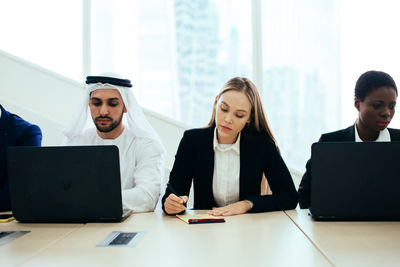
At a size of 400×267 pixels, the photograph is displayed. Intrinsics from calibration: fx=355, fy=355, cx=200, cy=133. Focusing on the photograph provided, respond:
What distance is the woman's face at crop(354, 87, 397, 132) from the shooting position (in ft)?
7.05

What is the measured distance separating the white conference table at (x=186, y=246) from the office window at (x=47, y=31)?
9.81 feet

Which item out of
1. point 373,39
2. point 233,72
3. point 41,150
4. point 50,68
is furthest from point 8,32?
point 373,39

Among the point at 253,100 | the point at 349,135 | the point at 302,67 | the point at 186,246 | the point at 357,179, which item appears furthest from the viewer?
the point at 302,67

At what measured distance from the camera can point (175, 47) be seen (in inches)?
170

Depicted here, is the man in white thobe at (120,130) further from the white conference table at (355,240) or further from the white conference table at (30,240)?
the white conference table at (355,240)

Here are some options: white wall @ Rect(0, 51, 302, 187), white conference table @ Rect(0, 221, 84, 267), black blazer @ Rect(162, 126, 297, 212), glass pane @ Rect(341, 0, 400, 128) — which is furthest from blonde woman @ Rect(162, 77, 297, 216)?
glass pane @ Rect(341, 0, 400, 128)

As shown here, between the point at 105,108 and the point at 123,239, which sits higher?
the point at 105,108

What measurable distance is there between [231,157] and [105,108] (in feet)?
3.11

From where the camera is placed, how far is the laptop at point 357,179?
1.56 m

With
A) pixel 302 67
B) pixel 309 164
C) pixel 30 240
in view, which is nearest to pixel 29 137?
pixel 30 240

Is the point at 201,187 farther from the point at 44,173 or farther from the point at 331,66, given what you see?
the point at 331,66

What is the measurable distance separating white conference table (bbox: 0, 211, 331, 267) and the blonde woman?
53 centimetres

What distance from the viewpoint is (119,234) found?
149 centimetres

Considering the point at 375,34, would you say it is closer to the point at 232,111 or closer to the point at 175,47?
the point at 175,47
